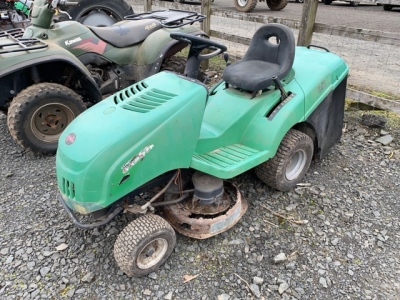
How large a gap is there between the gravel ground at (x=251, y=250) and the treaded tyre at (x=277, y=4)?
10.5 meters

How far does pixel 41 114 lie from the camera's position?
346cm

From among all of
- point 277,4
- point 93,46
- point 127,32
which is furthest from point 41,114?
point 277,4

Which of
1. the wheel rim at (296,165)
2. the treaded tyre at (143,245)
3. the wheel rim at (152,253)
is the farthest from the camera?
the wheel rim at (296,165)

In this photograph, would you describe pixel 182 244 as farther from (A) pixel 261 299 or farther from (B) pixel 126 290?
(A) pixel 261 299

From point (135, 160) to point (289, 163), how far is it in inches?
53.5

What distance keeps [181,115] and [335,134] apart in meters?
1.77

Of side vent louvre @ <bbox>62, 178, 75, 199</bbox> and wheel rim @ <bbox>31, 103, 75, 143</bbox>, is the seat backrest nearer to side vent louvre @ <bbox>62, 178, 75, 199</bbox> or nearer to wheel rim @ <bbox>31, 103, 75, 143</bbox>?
side vent louvre @ <bbox>62, 178, 75, 199</bbox>

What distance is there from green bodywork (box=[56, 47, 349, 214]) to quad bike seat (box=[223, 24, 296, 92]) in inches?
5.0

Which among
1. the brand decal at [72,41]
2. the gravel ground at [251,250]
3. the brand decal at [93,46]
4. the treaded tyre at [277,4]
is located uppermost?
the brand decal at [72,41]

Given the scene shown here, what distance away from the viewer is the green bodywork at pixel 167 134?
190 cm

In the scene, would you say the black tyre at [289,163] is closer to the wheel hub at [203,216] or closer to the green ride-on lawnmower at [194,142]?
the green ride-on lawnmower at [194,142]

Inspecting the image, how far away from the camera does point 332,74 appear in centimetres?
299

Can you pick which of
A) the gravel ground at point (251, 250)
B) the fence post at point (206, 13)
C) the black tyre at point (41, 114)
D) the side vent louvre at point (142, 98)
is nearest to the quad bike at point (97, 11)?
the fence post at point (206, 13)

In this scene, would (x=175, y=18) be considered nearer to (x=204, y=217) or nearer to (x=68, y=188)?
(x=204, y=217)
